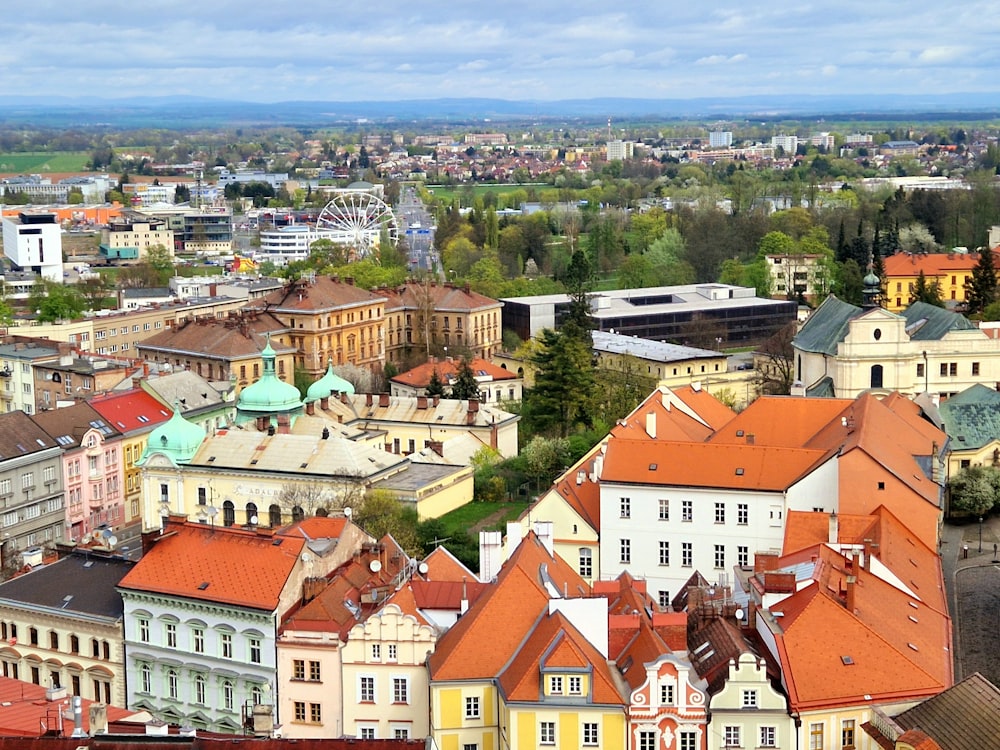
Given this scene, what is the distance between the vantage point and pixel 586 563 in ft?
179

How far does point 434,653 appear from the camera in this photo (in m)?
40.1

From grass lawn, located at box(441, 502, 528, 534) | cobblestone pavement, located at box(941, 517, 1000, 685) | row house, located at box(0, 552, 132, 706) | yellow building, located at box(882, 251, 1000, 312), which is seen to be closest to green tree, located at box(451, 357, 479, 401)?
grass lawn, located at box(441, 502, 528, 534)

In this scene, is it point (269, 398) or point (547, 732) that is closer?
point (547, 732)

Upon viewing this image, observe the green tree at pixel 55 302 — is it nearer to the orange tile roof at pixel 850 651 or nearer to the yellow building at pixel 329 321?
the yellow building at pixel 329 321

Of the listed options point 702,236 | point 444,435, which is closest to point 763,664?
point 444,435

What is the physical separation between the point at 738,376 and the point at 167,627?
173 ft

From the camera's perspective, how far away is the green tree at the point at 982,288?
328 ft

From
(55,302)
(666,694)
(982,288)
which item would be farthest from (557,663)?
(55,302)

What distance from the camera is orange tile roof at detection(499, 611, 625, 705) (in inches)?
1446

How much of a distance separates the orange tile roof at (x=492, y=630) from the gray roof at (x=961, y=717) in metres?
8.84

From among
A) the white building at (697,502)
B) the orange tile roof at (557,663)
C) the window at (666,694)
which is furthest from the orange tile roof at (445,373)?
the window at (666,694)

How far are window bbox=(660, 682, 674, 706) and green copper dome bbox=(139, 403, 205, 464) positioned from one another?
116 feet

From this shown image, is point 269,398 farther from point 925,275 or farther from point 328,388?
point 925,275

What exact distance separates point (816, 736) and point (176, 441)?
37.5m
